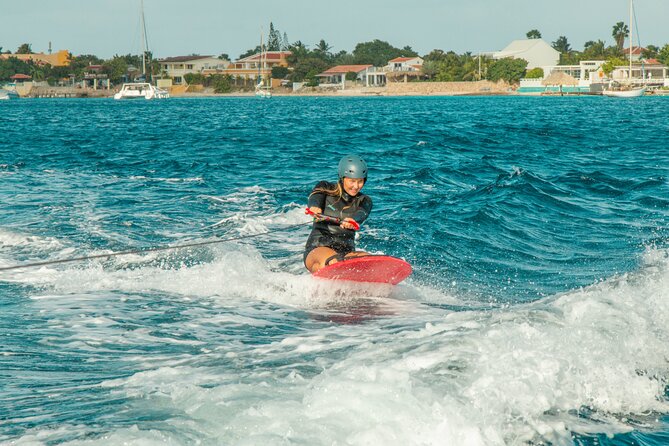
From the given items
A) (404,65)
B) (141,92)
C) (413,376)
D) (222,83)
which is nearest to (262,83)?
(222,83)

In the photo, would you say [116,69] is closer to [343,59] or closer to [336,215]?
[343,59]

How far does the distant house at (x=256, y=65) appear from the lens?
154m

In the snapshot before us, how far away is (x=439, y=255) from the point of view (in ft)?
40.3

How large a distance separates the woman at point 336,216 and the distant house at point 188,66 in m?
153

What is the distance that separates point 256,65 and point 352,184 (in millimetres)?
152127

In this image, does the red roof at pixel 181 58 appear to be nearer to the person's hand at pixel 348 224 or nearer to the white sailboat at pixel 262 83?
the white sailboat at pixel 262 83

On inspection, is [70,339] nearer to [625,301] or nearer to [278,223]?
[625,301]

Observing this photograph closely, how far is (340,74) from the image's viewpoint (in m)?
146

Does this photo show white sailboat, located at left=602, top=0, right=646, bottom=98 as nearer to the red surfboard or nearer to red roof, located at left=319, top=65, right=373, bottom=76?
red roof, located at left=319, top=65, right=373, bottom=76

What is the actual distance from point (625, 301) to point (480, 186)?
11805 millimetres

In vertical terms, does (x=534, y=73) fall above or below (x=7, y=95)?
above

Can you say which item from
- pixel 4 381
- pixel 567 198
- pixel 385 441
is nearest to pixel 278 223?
pixel 567 198

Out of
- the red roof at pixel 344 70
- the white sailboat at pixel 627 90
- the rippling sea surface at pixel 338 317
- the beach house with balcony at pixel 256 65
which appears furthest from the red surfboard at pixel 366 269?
the beach house with balcony at pixel 256 65

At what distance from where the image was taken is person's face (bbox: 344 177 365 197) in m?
9.43
